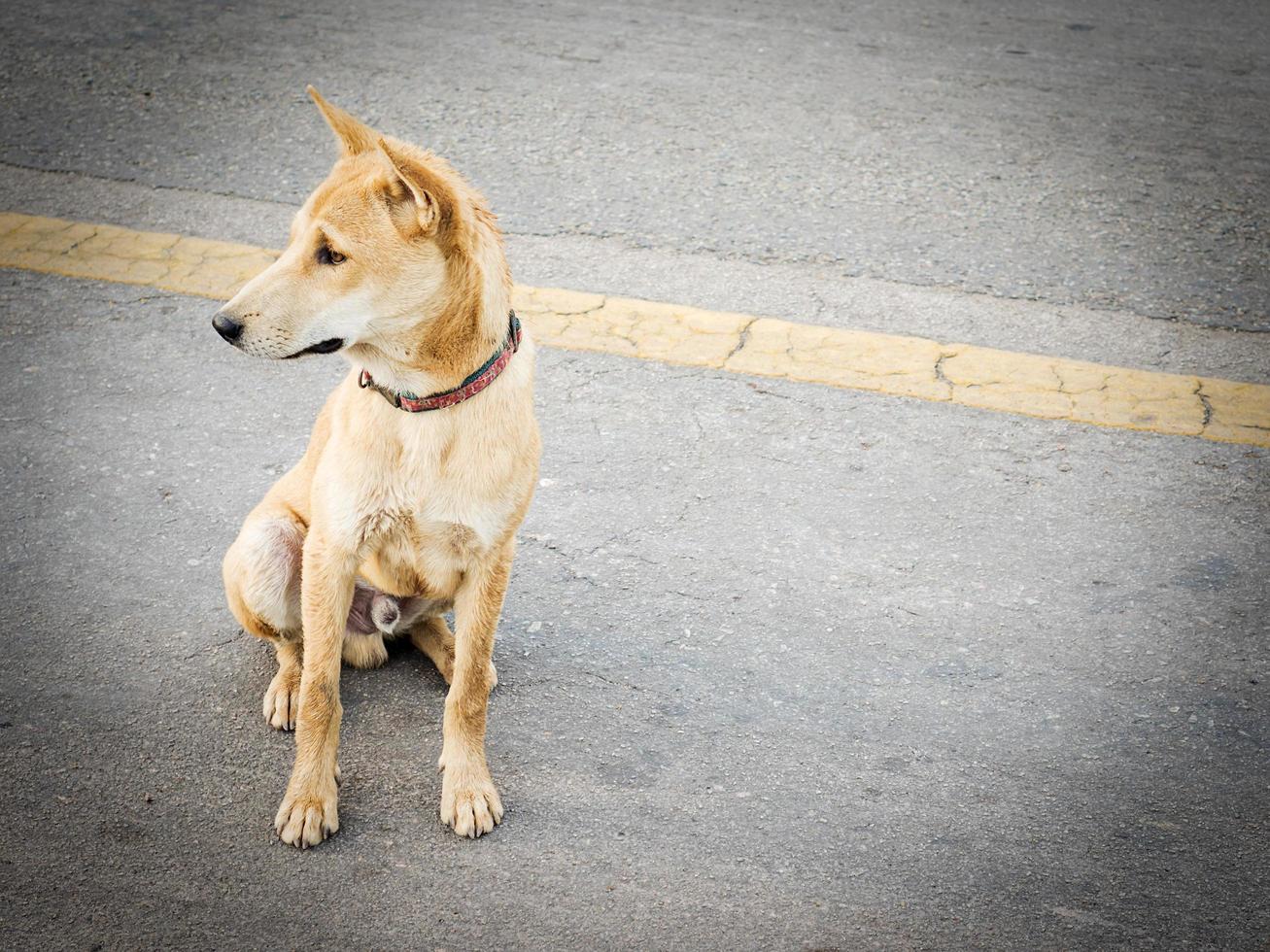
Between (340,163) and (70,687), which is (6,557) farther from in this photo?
(340,163)

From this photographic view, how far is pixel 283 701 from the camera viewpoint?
10.0 feet

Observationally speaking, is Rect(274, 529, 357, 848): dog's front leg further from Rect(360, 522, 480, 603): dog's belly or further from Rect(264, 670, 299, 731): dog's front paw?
Rect(264, 670, 299, 731): dog's front paw

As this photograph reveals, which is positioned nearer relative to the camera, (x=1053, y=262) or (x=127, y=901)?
(x=127, y=901)

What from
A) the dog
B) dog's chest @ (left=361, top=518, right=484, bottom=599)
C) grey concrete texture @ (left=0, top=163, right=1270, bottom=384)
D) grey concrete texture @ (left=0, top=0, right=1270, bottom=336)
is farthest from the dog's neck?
grey concrete texture @ (left=0, top=0, right=1270, bottom=336)

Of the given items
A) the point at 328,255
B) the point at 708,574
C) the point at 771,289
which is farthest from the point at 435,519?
the point at 771,289

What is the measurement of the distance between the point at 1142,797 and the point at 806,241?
337cm

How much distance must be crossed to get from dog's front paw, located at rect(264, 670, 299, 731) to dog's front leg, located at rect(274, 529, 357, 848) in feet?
0.85

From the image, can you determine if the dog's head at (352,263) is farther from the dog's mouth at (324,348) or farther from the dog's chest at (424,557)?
the dog's chest at (424,557)

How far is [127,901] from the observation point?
8.35 feet

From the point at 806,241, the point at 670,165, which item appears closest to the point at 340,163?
the point at 806,241

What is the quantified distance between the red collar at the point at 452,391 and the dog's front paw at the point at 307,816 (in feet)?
3.11

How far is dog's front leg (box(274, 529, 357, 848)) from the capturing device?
8.89ft

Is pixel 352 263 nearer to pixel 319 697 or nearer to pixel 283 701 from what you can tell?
pixel 319 697

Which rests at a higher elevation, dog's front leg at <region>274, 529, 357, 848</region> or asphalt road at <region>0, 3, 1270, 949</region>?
dog's front leg at <region>274, 529, 357, 848</region>
